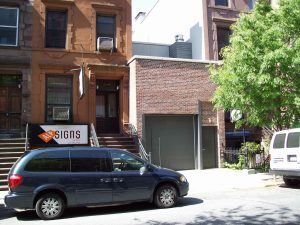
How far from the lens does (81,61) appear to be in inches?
741

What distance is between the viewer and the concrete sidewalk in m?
13.3

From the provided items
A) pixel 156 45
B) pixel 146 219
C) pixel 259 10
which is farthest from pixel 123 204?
pixel 156 45

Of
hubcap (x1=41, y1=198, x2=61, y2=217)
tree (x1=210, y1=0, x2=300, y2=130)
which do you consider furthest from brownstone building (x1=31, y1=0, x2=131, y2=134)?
hubcap (x1=41, y1=198, x2=61, y2=217)

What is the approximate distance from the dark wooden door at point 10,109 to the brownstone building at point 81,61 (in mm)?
758

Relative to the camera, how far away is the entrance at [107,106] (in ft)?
63.4

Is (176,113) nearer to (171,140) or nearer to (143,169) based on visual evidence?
(171,140)

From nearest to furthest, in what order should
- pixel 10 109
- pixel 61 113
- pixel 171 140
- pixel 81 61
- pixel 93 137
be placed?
pixel 93 137
pixel 10 109
pixel 61 113
pixel 81 61
pixel 171 140

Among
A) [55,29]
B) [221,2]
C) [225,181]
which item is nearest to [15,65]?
[55,29]

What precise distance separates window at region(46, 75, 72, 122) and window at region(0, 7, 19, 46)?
8.06ft

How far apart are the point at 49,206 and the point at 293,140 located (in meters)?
8.01

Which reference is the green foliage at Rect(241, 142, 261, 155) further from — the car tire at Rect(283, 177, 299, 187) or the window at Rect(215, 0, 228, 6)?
the window at Rect(215, 0, 228, 6)

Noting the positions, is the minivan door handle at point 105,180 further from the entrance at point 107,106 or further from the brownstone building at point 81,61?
the entrance at point 107,106

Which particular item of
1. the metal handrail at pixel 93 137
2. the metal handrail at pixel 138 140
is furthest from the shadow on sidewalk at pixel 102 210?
the metal handrail at pixel 93 137

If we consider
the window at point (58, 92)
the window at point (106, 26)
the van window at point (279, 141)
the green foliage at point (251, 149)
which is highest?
the window at point (106, 26)
